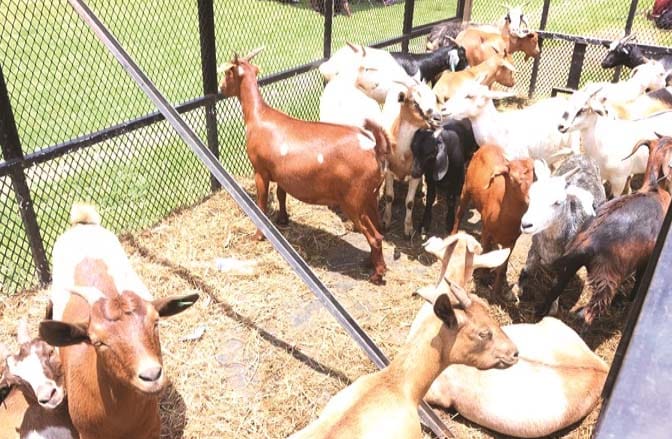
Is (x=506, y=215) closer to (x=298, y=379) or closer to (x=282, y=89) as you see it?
(x=298, y=379)

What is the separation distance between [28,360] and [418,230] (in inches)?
159

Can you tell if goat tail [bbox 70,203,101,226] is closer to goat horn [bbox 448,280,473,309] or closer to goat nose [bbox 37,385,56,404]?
goat nose [bbox 37,385,56,404]

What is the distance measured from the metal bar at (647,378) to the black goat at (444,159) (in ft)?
15.4

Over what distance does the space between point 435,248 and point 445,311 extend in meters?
1.14

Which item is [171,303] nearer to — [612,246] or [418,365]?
[418,365]

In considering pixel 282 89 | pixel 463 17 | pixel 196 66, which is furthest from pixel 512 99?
pixel 196 66

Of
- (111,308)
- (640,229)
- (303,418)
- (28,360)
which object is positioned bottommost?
(303,418)

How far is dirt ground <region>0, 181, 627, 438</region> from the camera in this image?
3.94 metres

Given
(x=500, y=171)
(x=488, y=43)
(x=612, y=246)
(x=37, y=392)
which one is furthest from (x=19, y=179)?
(x=488, y=43)

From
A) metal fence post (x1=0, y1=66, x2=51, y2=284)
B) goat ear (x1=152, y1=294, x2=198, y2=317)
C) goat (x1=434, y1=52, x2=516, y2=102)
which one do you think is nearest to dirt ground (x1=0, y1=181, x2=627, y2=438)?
metal fence post (x1=0, y1=66, x2=51, y2=284)

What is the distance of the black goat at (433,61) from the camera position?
816cm

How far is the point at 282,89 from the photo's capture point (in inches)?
285

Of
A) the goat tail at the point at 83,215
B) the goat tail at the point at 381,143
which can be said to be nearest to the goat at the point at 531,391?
the goat tail at the point at 381,143

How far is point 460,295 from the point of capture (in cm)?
289
